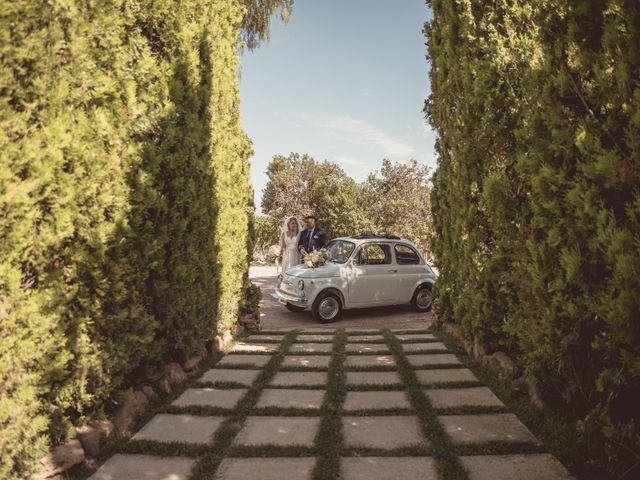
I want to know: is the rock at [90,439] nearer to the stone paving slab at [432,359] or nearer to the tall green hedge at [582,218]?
the tall green hedge at [582,218]

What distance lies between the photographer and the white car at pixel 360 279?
8570mm

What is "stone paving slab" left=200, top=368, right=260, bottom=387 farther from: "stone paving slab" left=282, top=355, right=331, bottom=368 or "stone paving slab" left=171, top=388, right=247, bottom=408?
"stone paving slab" left=282, top=355, right=331, bottom=368

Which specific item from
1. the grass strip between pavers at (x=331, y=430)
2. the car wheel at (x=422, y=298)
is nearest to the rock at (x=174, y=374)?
the grass strip between pavers at (x=331, y=430)

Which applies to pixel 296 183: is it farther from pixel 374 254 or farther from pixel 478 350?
pixel 478 350

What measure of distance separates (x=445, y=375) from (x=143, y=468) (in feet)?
10.1

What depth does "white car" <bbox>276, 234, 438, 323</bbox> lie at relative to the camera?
8570 millimetres

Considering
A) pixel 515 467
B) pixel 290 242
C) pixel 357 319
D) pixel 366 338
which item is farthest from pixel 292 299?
pixel 515 467

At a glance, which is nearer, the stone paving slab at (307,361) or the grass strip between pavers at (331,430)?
the grass strip between pavers at (331,430)

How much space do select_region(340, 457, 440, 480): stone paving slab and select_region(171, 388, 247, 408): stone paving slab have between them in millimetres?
1403

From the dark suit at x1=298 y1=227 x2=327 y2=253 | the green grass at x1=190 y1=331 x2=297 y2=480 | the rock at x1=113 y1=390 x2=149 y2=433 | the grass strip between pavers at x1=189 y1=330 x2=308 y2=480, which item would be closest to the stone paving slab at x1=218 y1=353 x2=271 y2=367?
the green grass at x1=190 y1=331 x2=297 y2=480

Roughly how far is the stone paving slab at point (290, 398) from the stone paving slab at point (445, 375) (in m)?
1.16

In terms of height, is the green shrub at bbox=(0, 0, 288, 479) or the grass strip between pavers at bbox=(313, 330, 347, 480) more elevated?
the green shrub at bbox=(0, 0, 288, 479)

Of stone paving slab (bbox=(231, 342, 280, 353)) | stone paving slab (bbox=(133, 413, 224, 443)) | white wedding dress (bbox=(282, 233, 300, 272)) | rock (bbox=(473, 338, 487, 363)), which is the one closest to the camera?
stone paving slab (bbox=(133, 413, 224, 443))

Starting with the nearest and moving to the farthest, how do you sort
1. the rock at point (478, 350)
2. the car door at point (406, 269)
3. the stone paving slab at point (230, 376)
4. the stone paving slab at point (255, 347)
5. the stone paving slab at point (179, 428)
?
the stone paving slab at point (179, 428) → the stone paving slab at point (230, 376) → the rock at point (478, 350) → the stone paving slab at point (255, 347) → the car door at point (406, 269)
